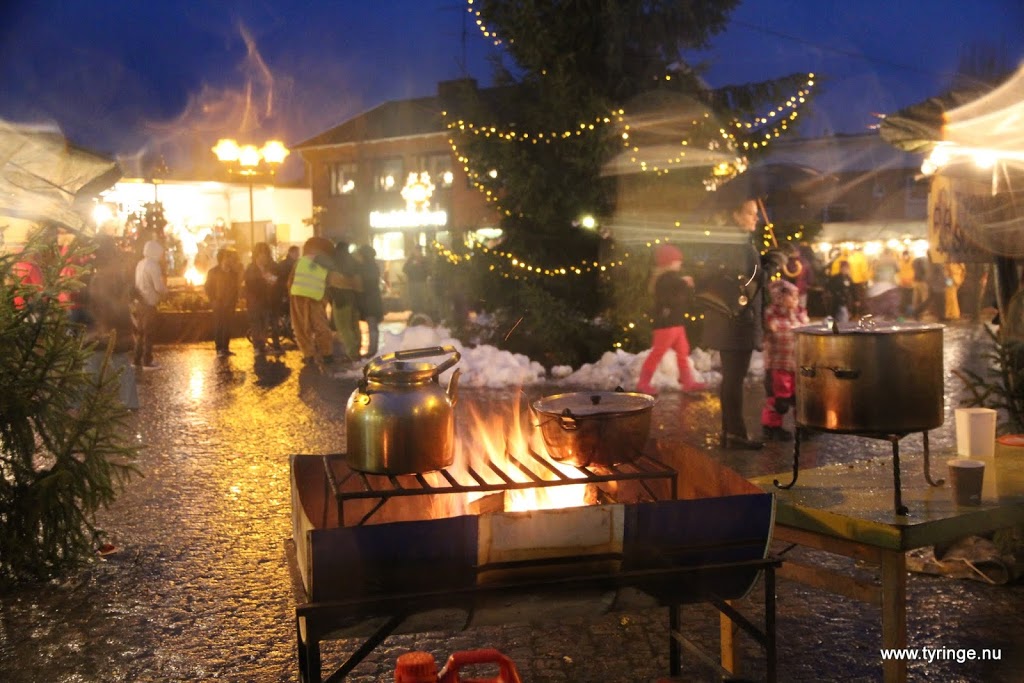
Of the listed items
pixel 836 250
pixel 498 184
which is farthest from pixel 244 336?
pixel 836 250

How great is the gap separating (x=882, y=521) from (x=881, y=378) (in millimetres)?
613

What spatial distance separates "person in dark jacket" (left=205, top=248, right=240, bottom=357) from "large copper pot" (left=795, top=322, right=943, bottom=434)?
14.7m

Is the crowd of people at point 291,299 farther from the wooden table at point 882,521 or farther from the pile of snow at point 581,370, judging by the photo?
the wooden table at point 882,521

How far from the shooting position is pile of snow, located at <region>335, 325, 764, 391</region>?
12641mm

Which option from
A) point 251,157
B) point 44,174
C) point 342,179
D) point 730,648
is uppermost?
point 342,179

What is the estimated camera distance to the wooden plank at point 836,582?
3.40m

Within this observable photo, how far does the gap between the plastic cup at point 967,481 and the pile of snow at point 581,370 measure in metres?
8.48

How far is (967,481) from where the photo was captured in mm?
3631

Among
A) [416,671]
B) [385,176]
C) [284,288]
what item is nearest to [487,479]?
[416,671]

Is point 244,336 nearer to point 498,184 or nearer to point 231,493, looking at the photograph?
point 498,184

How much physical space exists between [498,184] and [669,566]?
458 inches

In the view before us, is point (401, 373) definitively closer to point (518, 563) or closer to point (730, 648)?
point (518, 563)

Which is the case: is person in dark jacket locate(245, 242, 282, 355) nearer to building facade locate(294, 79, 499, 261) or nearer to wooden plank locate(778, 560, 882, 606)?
wooden plank locate(778, 560, 882, 606)

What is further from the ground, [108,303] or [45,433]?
[108,303]
